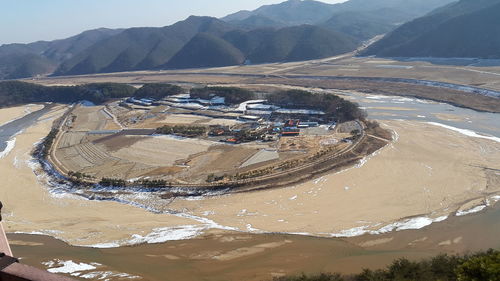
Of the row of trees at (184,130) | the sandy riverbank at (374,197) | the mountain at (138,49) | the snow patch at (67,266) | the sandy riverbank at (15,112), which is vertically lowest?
the snow patch at (67,266)

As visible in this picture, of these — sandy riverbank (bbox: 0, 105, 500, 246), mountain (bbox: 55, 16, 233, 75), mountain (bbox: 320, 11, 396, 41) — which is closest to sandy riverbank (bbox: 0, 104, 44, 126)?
sandy riverbank (bbox: 0, 105, 500, 246)

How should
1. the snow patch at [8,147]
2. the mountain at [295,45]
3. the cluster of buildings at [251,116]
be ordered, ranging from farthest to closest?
1. the mountain at [295,45]
2. the snow patch at [8,147]
3. the cluster of buildings at [251,116]

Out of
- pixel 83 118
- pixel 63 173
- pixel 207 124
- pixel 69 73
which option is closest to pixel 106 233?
pixel 63 173

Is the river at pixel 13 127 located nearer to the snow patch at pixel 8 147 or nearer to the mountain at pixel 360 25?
the snow patch at pixel 8 147

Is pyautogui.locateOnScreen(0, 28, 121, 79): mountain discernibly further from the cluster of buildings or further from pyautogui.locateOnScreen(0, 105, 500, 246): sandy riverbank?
pyautogui.locateOnScreen(0, 105, 500, 246): sandy riverbank

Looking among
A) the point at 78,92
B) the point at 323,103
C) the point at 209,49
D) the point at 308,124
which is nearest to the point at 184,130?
the point at 308,124

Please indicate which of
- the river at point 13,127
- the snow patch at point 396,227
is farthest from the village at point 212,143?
the snow patch at point 396,227

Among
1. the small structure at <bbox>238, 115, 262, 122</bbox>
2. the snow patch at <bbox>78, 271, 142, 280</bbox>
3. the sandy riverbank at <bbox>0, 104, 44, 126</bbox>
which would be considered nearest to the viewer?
the snow patch at <bbox>78, 271, 142, 280</bbox>

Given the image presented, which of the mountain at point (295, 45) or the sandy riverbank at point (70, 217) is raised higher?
the mountain at point (295, 45)
